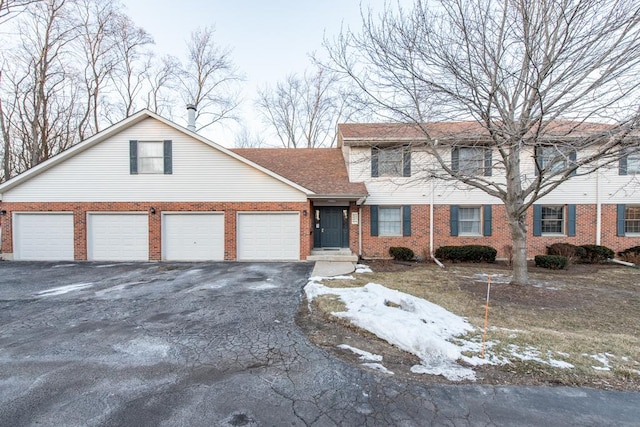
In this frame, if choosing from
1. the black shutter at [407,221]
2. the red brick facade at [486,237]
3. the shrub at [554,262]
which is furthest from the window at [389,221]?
the shrub at [554,262]

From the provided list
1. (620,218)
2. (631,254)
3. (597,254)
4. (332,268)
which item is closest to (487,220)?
(597,254)

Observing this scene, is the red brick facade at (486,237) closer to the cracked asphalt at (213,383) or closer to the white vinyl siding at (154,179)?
the white vinyl siding at (154,179)

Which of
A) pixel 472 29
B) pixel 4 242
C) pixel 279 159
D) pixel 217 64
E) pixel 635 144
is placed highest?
pixel 217 64

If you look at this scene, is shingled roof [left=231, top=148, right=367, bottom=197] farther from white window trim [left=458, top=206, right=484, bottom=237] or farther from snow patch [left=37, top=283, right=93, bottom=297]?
snow patch [left=37, top=283, right=93, bottom=297]

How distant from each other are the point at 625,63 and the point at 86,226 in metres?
16.3

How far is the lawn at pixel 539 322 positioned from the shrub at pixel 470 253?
209 cm

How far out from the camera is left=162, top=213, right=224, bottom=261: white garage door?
36.5ft

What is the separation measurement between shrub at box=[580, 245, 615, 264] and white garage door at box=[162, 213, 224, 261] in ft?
48.6

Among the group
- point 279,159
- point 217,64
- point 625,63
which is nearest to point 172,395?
point 625,63

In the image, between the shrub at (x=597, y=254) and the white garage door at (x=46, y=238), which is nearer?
the white garage door at (x=46, y=238)

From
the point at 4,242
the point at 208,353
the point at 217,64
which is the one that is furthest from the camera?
the point at 217,64

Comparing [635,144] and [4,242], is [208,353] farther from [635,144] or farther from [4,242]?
[4,242]

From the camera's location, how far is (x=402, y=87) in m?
6.66

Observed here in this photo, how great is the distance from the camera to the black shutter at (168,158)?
1114 centimetres
